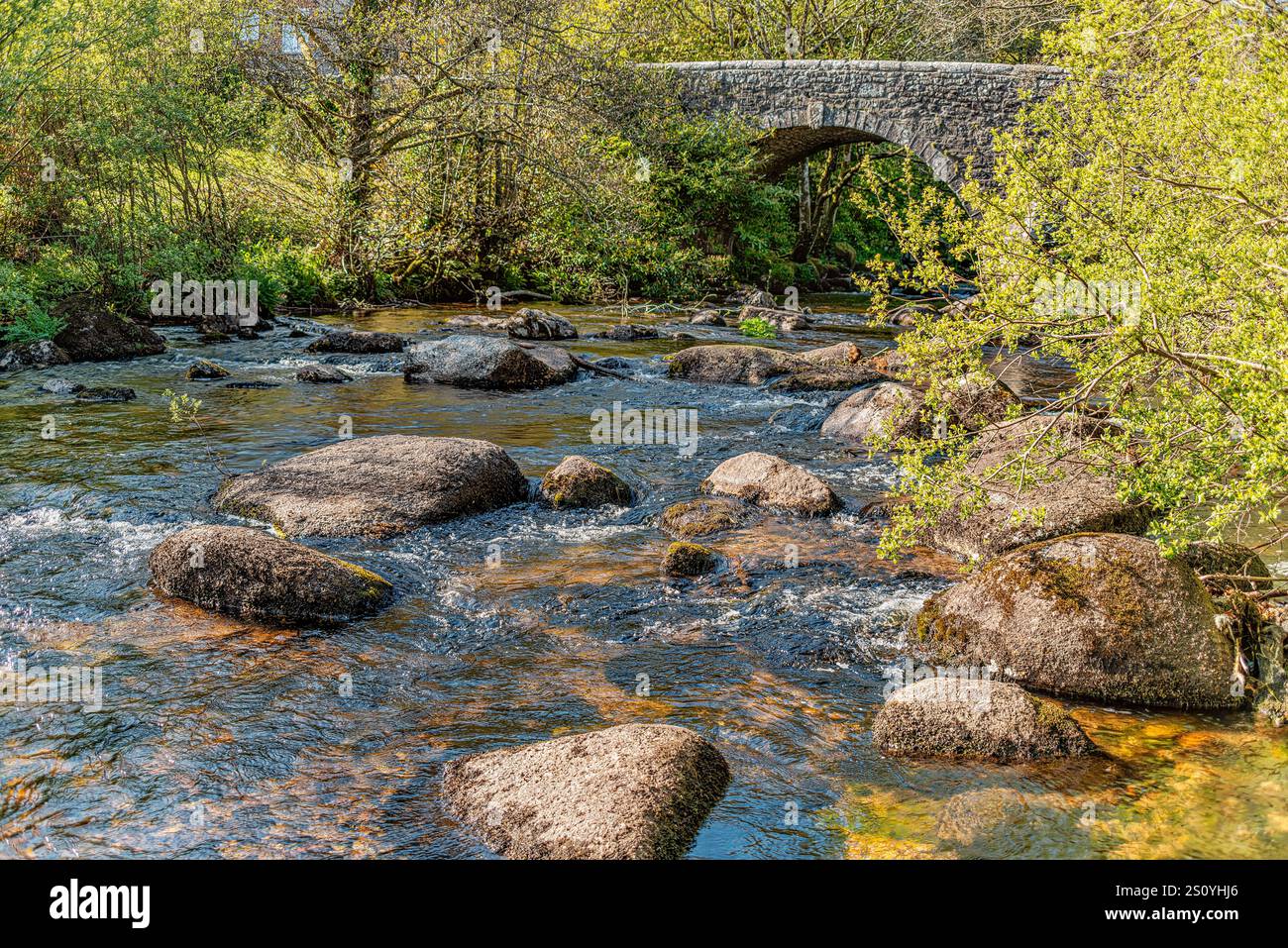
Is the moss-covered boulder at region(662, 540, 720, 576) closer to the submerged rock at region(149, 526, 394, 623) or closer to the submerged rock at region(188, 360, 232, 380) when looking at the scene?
the submerged rock at region(149, 526, 394, 623)

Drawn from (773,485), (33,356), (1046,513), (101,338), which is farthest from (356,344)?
(1046,513)

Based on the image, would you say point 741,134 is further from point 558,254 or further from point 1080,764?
point 1080,764

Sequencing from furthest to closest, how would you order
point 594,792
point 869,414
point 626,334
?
point 626,334 < point 869,414 < point 594,792

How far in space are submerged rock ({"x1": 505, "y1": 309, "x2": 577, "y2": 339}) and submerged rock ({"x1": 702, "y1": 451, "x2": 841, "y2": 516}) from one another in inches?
363

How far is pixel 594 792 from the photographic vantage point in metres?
4.60

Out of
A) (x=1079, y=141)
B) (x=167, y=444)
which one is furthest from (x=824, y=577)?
(x=167, y=444)

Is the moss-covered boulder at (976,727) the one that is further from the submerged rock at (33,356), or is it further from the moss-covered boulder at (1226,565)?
the submerged rock at (33,356)

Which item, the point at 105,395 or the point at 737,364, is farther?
the point at 737,364

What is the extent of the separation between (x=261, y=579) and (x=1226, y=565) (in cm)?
629

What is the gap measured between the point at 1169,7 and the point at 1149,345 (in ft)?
11.7

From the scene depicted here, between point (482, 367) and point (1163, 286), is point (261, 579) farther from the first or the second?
point (482, 367)

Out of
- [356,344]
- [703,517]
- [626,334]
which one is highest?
[626,334]

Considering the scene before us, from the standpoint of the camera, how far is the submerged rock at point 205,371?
14.4 m

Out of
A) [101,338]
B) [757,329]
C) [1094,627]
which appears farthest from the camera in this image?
[757,329]
